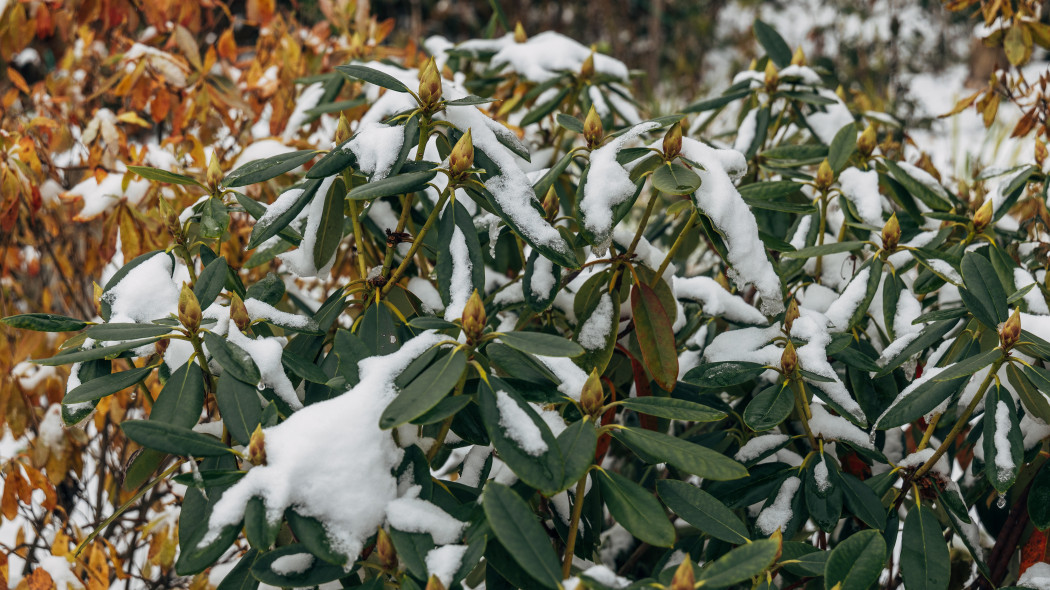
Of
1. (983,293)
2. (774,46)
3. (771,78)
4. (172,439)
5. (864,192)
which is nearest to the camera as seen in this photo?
(172,439)

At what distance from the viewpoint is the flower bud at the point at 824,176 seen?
1275 mm

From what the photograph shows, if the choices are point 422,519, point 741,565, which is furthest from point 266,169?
point 741,565

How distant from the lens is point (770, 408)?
100 centimetres

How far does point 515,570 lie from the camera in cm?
82

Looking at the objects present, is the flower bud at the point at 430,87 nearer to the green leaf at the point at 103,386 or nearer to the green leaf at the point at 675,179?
the green leaf at the point at 675,179

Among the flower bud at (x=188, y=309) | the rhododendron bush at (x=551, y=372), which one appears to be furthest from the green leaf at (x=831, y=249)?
the flower bud at (x=188, y=309)

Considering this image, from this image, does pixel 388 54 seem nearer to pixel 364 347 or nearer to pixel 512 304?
pixel 512 304

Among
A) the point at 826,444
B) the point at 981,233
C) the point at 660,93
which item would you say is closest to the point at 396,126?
the point at 826,444

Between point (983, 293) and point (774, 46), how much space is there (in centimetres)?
80

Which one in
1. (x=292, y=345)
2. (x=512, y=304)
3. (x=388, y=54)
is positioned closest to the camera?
(x=292, y=345)

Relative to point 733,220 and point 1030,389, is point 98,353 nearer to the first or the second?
point 733,220

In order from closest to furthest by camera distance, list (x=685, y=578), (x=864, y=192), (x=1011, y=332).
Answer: (x=685, y=578), (x=1011, y=332), (x=864, y=192)

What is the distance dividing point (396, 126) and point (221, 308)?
0.32 m

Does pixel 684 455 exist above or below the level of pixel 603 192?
below
